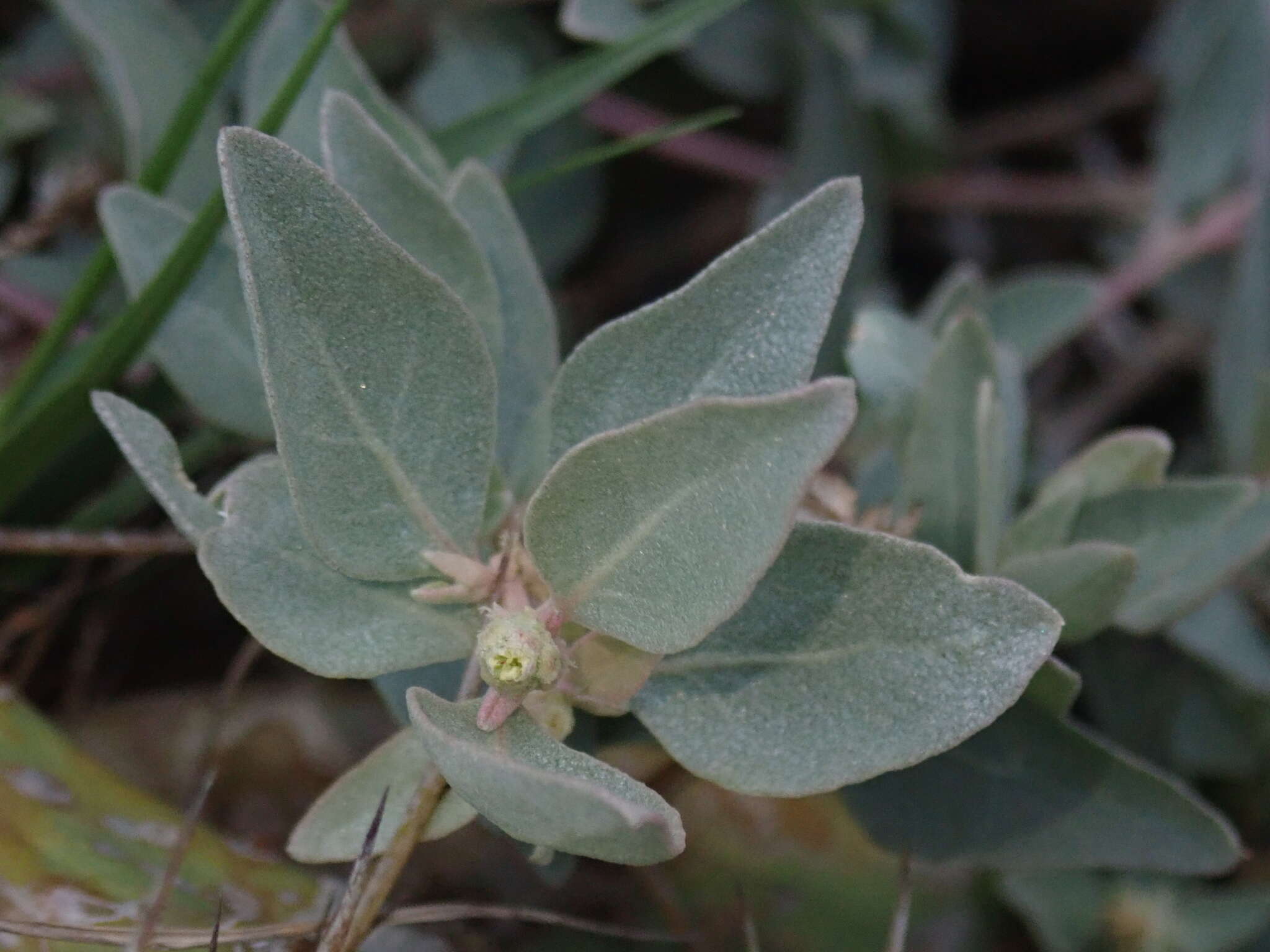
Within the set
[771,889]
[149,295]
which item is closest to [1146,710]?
[771,889]

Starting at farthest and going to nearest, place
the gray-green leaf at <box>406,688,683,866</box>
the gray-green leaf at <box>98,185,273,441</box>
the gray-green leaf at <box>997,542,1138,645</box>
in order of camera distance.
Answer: the gray-green leaf at <box>98,185,273,441</box>, the gray-green leaf at <box>997,542,1138,645</box>, the gray-green leaf at <box>406,688,683,866</box>

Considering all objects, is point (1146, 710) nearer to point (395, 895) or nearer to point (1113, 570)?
point (1113, 570)

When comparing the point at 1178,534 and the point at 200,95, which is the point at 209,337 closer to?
the point at 200,95

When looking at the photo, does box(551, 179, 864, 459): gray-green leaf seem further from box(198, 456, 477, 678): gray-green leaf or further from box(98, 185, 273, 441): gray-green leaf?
box(98, 185, 273, 441): gray-green leaf

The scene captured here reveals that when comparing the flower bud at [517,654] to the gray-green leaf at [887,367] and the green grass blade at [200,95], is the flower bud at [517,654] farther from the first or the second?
the green grass blade at [200,95]

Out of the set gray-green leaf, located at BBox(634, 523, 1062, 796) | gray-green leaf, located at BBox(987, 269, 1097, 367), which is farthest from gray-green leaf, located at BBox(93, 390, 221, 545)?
gray-green leaf, located at BBox(987, 269, 1097, 367)

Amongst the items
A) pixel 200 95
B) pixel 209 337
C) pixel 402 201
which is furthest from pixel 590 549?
pixel 200 95
